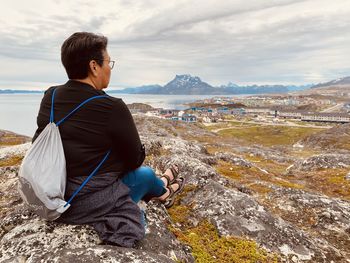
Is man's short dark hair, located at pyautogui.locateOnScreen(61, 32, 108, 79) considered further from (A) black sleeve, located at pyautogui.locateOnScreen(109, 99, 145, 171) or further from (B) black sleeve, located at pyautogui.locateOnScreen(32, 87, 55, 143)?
(A) black sleeve, located at pyautogui.locateOnScreen(109, 99, 145, 171)

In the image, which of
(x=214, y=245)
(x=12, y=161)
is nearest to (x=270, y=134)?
(x=12, y=161)

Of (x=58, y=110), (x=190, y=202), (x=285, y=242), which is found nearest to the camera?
(x=58, y=110)

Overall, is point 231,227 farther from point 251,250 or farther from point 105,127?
point 105,127

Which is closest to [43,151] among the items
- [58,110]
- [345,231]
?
[58,110]

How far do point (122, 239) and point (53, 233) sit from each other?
1698 mm

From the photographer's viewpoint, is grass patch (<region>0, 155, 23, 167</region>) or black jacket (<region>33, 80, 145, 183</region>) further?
grass patch (<region>0, 155, 23, 167</region>)

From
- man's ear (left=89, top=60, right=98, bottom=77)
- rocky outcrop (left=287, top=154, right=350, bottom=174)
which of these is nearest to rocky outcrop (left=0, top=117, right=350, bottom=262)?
man's ear (left=89, top=60, right=98, bottom=77)

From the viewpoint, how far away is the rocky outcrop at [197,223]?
6.05 m

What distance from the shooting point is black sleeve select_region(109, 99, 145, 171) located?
19.8 ft

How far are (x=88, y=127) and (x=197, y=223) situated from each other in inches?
234

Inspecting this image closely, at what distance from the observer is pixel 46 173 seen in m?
5.62

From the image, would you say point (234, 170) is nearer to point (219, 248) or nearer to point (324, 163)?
point (219, 248)

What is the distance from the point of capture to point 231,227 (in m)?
9.90

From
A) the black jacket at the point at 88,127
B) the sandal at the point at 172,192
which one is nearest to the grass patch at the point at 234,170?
the sandal at the point at 172,192
